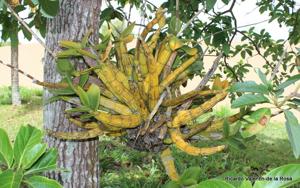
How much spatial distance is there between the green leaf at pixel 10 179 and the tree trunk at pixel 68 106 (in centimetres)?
64

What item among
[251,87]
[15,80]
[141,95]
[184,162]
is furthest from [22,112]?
[251,87]

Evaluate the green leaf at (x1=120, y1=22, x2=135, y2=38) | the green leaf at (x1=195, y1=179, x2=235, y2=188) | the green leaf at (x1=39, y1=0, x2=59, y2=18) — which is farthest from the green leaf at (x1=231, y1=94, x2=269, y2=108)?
the green leaf at (x1=39, y1=0, x2=59, y2=18)

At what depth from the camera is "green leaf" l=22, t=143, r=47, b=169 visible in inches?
32.4

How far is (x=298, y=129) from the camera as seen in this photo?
832 millimetres

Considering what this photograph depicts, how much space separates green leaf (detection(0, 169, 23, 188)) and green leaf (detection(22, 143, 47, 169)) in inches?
1.9

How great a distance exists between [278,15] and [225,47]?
1.35 m

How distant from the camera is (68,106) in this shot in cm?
149

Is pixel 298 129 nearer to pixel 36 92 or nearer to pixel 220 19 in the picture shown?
pixel 220 19

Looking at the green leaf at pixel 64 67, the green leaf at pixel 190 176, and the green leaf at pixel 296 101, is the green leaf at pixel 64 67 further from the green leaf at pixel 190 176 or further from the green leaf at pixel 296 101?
the green leaf at pixel 296 101

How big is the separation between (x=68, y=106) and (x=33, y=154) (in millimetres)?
670

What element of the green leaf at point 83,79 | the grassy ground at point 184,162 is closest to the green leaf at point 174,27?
the green leaf at point 83,79

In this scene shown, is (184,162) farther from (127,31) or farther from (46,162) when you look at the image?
(46,162)

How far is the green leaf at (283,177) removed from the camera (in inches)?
25.5

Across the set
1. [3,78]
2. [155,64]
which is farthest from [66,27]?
Answer: [3,78]
